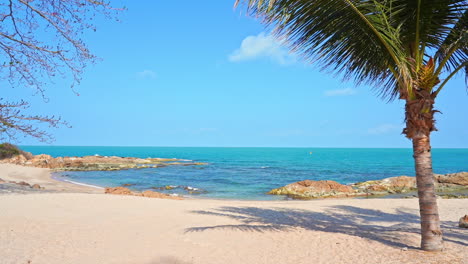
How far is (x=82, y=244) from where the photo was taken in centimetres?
720

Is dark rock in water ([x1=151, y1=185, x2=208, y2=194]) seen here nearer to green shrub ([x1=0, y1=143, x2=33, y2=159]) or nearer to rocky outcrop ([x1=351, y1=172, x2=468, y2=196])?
rocky outcrop ([x1=351, y1=172, x2=468, y2=196])

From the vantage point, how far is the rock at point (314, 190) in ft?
72.2

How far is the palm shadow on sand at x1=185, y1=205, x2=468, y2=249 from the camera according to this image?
310 inches

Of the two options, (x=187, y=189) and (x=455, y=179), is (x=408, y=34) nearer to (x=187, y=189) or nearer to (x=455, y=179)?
(x=187, y=189)

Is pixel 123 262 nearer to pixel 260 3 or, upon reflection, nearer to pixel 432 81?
pixel 260 3

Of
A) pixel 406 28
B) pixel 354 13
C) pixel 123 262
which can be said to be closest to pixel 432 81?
pixel 406 28

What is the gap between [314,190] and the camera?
23031 mm

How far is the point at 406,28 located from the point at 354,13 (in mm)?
1069

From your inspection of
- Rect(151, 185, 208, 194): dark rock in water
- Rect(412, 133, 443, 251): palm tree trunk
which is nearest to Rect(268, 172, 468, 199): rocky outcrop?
Rect(151, 185, 208, 194): dark rock in water

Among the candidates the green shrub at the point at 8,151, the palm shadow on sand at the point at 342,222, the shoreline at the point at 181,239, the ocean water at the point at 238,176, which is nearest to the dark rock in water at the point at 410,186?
the ocean water at the point at 238,176

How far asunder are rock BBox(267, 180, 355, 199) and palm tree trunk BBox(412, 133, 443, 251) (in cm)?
1568

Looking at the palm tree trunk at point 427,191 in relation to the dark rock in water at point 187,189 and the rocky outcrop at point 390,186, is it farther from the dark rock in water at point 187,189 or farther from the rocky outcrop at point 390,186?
the dark rock in water at point 187,189

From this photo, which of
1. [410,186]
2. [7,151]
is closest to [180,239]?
[410,186]

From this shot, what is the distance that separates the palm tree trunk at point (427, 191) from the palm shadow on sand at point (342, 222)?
0.87 m
